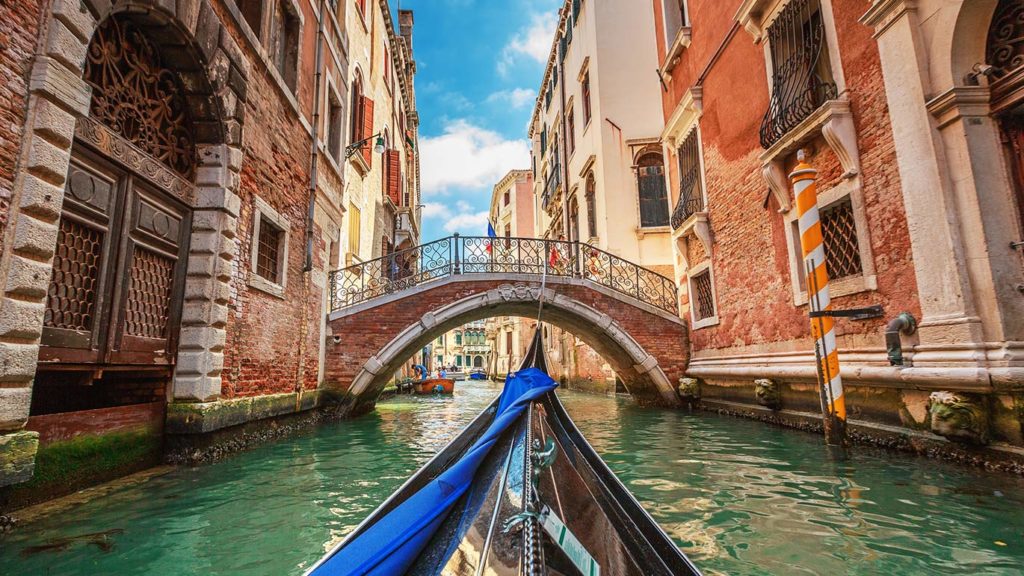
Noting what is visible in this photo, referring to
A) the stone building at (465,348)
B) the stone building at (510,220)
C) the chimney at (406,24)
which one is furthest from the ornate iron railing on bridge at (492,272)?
the stone building at (465,348)

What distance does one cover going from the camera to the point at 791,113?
15.5 feet

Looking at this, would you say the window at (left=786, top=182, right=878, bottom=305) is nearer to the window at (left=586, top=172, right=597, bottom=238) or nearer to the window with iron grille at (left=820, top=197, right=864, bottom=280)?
the window with iron grille at (left=820, top=197, right=864, bottom=280)

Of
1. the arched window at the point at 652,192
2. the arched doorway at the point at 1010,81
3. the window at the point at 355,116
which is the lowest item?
the arched doorway at the point at 1010,81

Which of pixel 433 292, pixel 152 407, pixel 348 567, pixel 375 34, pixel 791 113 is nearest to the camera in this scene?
pixel 348 567

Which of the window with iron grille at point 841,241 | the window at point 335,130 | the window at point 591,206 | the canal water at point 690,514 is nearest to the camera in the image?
the canal water at point 690,514

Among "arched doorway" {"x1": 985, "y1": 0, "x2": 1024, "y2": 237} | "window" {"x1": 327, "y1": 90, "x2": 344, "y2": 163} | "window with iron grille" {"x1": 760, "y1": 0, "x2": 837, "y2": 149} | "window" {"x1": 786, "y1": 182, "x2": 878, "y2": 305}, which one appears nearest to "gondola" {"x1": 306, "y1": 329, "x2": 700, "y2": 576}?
"window" {"x1": 786, "y1": 182, "x2": 878, "y2": 305}

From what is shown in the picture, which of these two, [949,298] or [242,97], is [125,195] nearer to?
[242,97]

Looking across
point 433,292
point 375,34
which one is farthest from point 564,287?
point 375,34

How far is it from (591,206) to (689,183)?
3881mm

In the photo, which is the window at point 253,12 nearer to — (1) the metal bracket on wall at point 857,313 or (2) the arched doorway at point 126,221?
(2) the arched doorway at point 126,221

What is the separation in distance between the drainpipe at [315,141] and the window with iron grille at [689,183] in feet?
16.3

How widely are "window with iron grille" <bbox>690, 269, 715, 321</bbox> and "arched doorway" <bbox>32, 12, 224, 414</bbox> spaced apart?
19.7 ft

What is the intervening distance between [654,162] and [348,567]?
10021 mm

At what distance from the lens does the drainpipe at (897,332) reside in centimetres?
336
